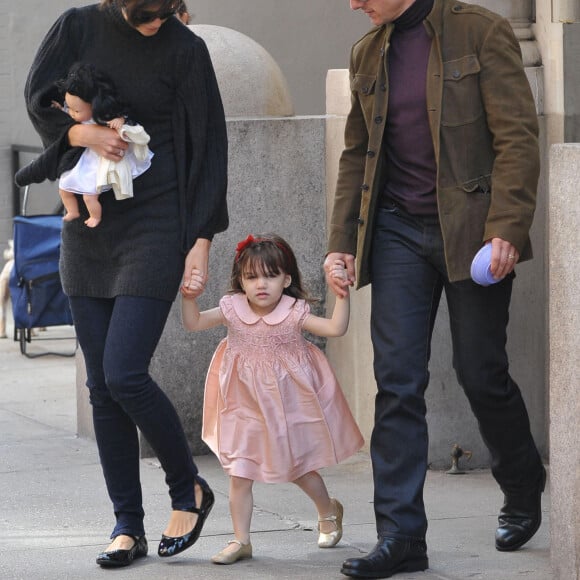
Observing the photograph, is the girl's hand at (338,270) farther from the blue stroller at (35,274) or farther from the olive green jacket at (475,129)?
the blue stroller at (35,274)

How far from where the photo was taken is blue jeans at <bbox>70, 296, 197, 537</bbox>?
4.41 meters

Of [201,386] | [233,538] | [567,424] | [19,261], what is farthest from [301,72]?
[567,424]

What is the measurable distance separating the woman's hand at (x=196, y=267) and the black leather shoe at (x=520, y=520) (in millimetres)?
1231

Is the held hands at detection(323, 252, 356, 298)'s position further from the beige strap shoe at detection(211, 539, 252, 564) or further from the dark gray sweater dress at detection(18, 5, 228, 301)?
the beige strap shoe at detection(211, 539, 252, 564)

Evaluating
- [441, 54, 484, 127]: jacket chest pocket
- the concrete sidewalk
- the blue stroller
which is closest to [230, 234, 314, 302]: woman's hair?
[441, 54, 484, 127]: jacket chest pocket

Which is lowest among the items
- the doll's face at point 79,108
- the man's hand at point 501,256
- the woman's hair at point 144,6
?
the man's hand at point 501,256

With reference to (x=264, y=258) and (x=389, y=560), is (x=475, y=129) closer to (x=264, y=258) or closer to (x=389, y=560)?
(x=264, y=258)

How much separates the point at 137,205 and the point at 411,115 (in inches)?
35.3

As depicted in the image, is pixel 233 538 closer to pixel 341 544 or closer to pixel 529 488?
pixel 341 544

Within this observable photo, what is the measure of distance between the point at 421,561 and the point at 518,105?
1.42m

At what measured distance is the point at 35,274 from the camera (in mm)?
9961

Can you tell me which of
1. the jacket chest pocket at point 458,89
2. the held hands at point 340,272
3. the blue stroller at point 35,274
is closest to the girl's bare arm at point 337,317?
the held hands at point 340,272

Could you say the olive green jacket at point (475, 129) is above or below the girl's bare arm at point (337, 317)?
above

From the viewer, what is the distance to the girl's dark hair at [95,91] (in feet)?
14.4
